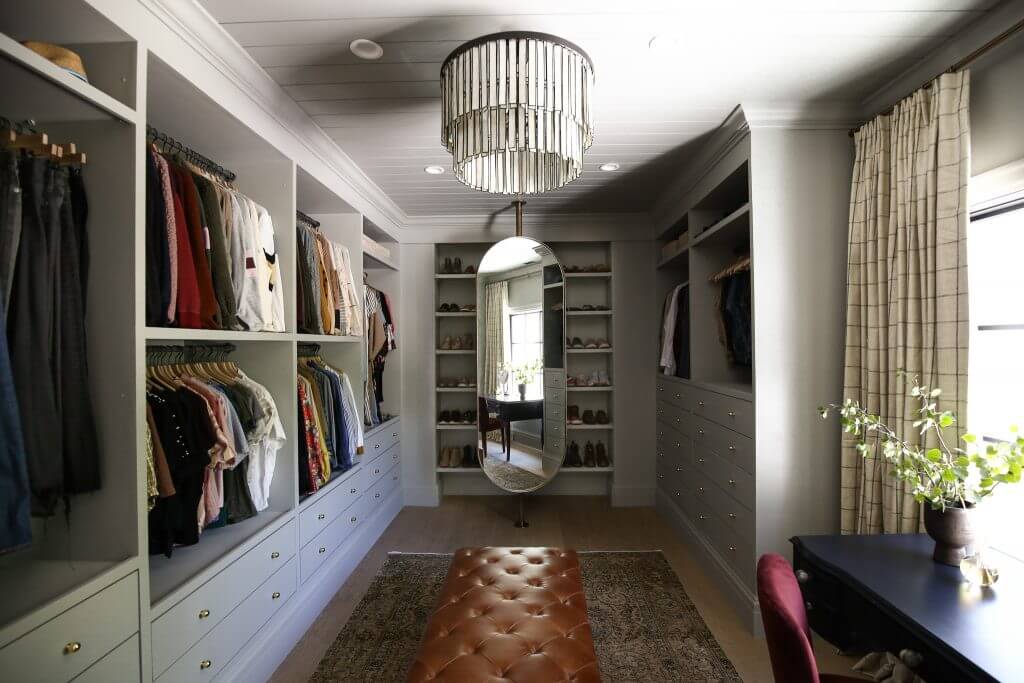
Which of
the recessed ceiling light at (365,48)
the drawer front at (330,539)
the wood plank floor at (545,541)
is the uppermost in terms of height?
the recessed ceiling light at (365,48)

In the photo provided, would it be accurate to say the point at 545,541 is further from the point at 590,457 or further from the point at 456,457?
the point at 456,457

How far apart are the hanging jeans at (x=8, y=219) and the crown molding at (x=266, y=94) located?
66cm

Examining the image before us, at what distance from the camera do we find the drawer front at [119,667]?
1.17 meters

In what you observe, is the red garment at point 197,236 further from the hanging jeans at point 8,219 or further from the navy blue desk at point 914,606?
the navy blue desk at point 914,606

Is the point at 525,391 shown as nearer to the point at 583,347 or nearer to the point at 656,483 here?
the point at 583,347

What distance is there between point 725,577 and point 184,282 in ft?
9.34

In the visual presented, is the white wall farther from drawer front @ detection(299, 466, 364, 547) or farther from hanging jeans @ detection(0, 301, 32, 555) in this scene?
hanging jeans @ detection(0, 301, 32, 555)

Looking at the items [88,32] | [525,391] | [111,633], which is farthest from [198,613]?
[525,391]

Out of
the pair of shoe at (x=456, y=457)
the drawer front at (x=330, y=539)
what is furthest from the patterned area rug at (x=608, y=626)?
the pair of shoe at (x=456, y=457)

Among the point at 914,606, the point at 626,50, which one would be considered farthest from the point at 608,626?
the point at 626,50

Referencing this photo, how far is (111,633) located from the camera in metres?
1.23

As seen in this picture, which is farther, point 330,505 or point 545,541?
point 545,541

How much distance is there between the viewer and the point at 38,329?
112cm

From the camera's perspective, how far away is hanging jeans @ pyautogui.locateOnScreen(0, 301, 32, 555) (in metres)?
0.98
